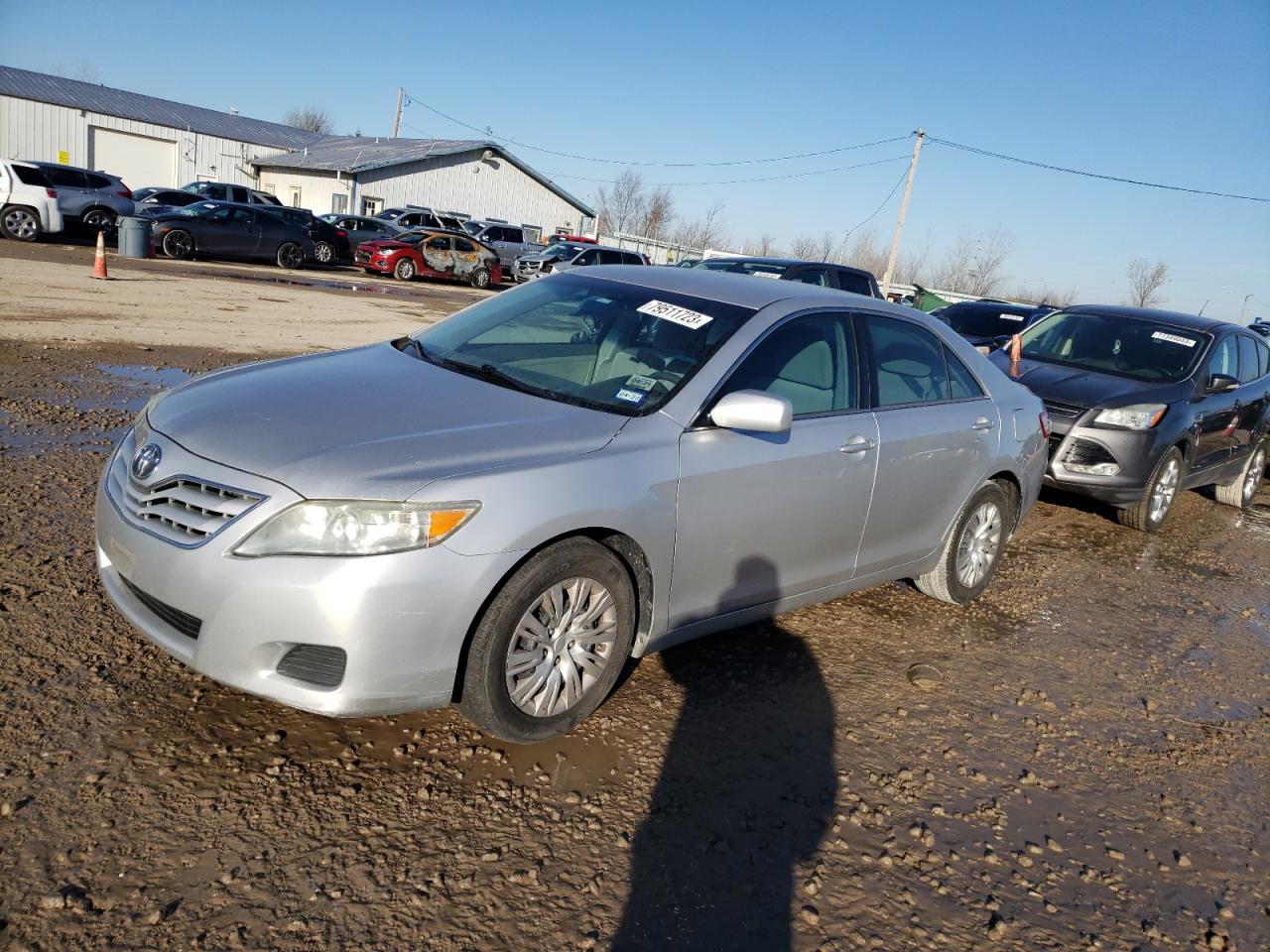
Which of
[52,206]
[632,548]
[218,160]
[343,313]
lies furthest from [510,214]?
[632,548]

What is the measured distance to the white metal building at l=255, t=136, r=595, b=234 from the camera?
141 feet

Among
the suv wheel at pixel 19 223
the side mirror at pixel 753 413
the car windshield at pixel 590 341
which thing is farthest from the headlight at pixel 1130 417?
the suv wheel at pixel 19 223

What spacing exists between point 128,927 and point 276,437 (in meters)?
1.45

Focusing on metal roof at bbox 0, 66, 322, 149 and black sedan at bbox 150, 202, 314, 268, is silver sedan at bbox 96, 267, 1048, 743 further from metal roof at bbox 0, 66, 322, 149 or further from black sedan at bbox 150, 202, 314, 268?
metal roof at bbox 0, 66, 322, 149

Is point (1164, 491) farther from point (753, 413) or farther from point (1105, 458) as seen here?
point (753, 413)

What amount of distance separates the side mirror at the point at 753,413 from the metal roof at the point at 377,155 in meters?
42.2

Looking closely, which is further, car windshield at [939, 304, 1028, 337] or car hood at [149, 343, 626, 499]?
car windshield at [939, 304, 1028, 337]

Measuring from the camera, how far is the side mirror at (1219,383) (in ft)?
25.4

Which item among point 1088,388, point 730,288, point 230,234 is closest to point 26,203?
point 230,234

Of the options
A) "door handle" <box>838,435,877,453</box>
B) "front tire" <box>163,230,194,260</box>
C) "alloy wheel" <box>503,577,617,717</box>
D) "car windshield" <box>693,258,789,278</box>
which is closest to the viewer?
"alloy wheel" <box>503,577,617,717</box>

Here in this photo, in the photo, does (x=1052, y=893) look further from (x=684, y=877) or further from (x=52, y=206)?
(x=52, y=206)

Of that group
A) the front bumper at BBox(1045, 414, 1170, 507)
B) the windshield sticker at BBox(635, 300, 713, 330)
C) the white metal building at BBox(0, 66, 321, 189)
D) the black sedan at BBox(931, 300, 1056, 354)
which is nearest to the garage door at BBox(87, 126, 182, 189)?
the white metal building at BBox(0, 66, 321, 189)

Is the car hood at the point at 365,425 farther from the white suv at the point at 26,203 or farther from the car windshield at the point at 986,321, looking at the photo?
the white suv at the point at 26,203

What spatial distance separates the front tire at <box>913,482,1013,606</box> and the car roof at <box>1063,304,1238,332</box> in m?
4.23
